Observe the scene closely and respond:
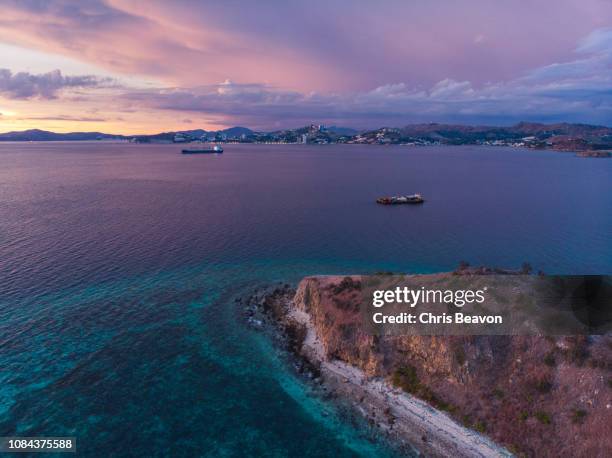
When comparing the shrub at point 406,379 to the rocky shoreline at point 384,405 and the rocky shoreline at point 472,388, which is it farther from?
the rocky shoreline at point 384,405

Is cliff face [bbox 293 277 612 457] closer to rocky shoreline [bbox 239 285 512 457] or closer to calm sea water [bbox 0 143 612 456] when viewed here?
rocky shoreline [bbox 239 285 512 457]

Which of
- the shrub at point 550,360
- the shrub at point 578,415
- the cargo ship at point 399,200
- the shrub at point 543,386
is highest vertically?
the cargo ship at point 399,200

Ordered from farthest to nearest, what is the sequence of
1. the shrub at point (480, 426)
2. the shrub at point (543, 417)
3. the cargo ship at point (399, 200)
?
the cargo ship at point (399, 200) < the shrub at point (480, 426) < the shrub at point (543, 417)

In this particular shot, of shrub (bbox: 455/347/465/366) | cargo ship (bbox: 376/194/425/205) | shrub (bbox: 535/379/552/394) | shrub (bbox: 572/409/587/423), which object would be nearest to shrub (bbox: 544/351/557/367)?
shrub (bbox: 535/379/552/394)

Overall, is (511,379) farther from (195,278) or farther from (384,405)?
(195,278)

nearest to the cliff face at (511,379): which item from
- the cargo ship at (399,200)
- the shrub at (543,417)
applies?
the shrub at (543,417)

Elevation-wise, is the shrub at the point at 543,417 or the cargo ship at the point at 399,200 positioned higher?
the cargo ship at the point at 399,200

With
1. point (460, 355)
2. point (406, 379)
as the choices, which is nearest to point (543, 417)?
point (460, 355)

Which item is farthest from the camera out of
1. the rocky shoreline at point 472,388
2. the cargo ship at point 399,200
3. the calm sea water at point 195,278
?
the cargo ship at point 399,200
